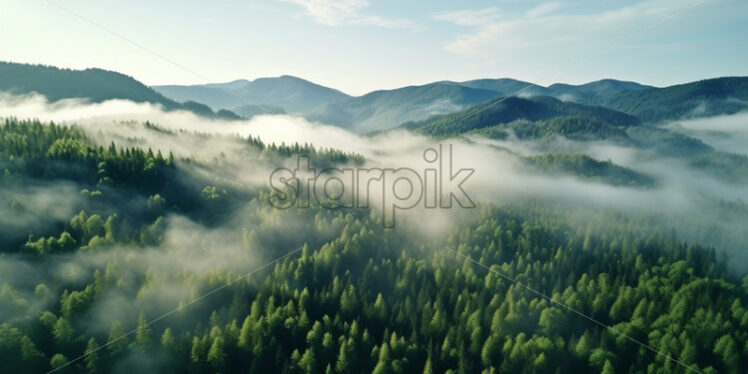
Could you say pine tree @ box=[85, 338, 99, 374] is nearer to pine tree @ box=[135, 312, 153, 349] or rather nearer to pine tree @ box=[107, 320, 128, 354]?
pine tree @ box=[107, 320, 128, 354]

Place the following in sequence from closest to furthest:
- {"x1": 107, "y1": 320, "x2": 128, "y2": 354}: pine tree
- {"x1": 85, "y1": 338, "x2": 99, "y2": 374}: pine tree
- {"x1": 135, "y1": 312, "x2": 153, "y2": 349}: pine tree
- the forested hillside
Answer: {"x1": 85, "y1": 338, "x2": 99, "y2": 374}: pine tree, {"x1": 107, "y1": 320, "x2": 128, "y2": 354}: pine tree, {"x1": 135, "y1": 312, "x2": 153, "y2": 349}: pine tree, the forested hillside

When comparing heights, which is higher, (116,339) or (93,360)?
(116,339)

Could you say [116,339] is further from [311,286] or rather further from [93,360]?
[311,286]

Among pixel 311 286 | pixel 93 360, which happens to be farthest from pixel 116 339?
pixel 311 286

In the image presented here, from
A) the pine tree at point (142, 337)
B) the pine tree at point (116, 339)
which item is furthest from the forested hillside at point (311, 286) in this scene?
the pine tree at point (116, 339)

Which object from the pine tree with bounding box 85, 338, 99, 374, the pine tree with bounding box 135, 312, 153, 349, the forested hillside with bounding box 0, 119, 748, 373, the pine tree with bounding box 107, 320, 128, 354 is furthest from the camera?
the forested hillside with bounding box 0, 119, 748, 373

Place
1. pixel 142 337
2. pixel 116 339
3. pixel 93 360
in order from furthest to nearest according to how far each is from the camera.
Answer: pixel 142 337 < pixel 116 339 < pixel 93 360

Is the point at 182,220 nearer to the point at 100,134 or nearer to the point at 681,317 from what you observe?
the point at 100,134

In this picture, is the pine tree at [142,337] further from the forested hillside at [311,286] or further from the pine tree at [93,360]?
the pine tree at [93,360]

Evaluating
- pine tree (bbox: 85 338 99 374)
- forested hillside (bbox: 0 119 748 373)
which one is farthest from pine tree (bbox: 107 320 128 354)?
pine tree (bbox: 85 338 99 374)
